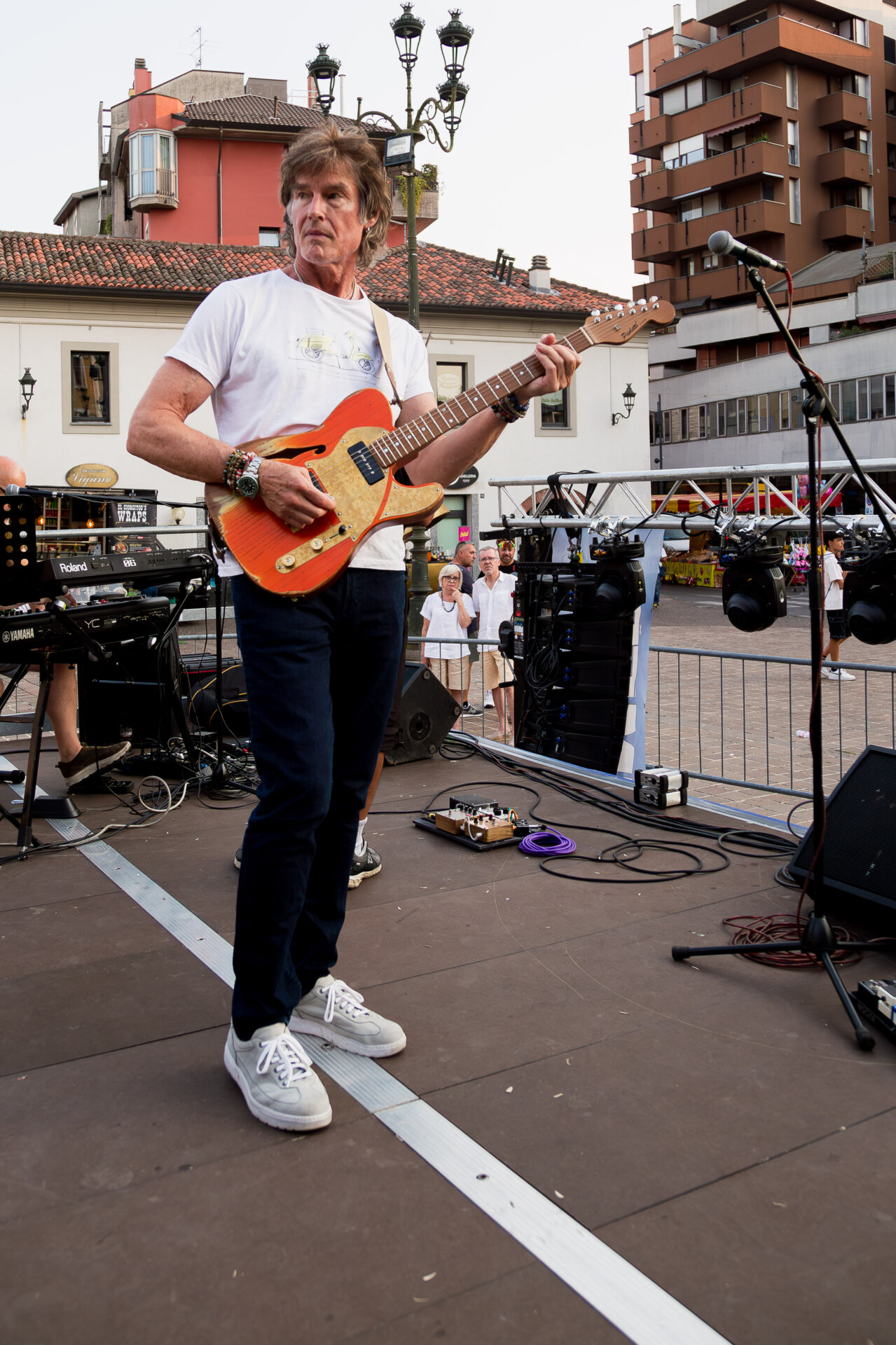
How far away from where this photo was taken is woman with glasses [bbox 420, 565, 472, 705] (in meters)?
10.5

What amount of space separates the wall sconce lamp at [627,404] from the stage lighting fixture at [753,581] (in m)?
27.3

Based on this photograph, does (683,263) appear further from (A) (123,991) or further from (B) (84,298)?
(A) (123,991)

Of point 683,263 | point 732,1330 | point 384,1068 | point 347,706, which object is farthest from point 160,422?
point 683,263

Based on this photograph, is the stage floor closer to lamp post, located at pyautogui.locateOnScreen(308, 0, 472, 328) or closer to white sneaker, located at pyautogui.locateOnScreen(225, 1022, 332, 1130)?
white sneaker, located at pyautogui.locateOnScreen(225, 1022, 332, 1130)

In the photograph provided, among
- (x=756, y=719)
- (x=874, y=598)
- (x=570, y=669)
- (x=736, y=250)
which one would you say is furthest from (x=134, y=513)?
(x=736, y=250)

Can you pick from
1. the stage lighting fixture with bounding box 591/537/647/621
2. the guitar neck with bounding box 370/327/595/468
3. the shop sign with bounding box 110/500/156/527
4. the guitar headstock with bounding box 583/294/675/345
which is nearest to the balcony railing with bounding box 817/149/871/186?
the shop sign with bounding box 110/500/156/527

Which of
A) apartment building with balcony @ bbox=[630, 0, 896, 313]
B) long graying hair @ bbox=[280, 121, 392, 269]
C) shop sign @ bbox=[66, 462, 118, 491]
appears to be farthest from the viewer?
apartment building with balcony @ bbox=[630, 0, 896, 313]

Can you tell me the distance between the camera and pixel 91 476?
26453mm

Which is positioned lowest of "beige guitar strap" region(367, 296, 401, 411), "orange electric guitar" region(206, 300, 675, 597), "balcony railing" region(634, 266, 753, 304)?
"orange electric guitar" region(206, 300, 675, 597)

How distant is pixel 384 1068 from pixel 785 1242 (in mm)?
1027

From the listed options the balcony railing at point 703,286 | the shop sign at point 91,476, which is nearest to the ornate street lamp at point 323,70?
the shop sign at point 91,476

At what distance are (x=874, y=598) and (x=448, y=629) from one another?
6389 mm

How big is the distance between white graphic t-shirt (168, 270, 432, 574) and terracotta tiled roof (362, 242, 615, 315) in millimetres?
27049

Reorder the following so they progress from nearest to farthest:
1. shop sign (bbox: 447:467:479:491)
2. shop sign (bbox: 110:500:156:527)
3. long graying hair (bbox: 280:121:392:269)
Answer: long graying hair (bbox: 280:121:392:269) → shop sign (bbox: 447:467:479:491) → shop sign (bbox: 110:500:156:527)
